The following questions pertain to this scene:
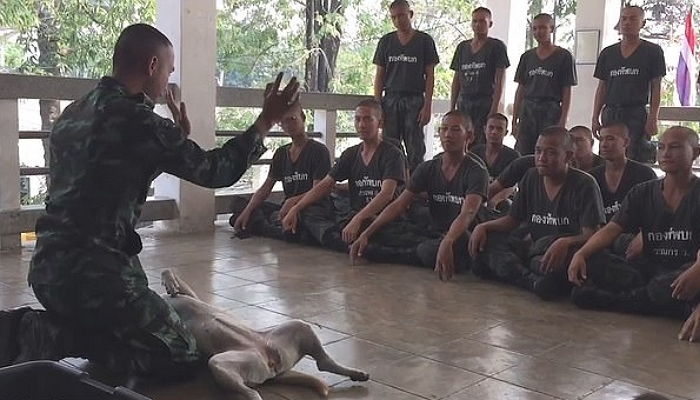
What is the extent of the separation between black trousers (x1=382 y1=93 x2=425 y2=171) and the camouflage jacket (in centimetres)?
387

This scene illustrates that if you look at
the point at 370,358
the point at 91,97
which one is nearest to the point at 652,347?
the point at 370,358

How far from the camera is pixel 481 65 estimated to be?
6.36 meters

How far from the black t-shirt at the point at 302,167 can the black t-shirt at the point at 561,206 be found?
1.81m

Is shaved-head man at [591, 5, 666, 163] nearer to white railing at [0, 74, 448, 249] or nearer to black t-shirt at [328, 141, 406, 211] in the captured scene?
black t-shirt at [328, 141, 406, 211]

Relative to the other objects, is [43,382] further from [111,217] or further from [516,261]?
[516,261]

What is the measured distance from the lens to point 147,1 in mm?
10289

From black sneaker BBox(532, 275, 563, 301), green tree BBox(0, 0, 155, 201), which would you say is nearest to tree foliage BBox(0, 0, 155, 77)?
green tree BBox(0, 0, 155, 201)

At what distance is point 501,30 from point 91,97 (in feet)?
22.2

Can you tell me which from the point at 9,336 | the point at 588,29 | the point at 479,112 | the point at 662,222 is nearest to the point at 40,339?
the point at 9,336

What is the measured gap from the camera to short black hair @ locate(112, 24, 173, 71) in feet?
8.53

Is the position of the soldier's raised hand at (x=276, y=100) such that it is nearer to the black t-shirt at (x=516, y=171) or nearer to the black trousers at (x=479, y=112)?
the black t-shirt at (x=516, y=171)

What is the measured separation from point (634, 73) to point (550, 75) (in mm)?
687

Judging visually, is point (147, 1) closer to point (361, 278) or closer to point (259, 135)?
point (361, 278)

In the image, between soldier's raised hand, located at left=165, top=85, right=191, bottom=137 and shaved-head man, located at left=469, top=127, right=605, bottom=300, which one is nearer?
soldier's raised hand, located at left=165, top=85, right=191, bottom=137
